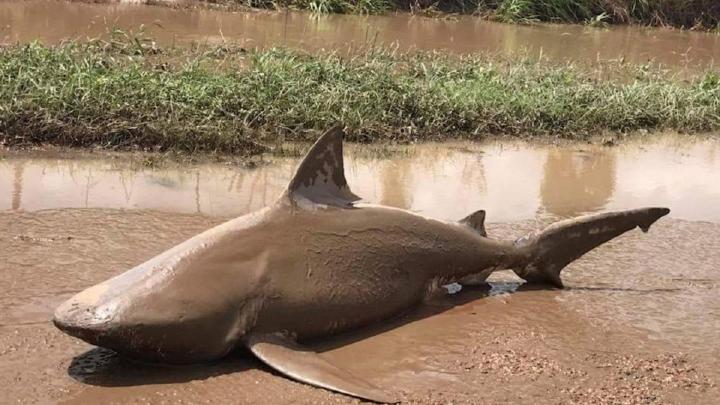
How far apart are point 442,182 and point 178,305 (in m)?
4.49

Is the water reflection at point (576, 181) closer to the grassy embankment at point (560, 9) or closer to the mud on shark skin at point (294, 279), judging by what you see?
the mud on shark skin at point (294, 279)

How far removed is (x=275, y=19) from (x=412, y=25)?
291 cm

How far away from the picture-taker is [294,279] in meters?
4.66

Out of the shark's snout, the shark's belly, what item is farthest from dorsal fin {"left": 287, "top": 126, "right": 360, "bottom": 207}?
the shark's snout

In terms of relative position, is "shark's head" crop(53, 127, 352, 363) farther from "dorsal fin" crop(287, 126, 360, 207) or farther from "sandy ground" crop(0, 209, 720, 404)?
"sandy ground" crop(0, 209, 720, 404)

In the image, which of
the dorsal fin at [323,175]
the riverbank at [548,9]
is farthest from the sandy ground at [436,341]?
the riverbank at [548,9]

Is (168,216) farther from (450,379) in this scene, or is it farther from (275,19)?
(275,19)

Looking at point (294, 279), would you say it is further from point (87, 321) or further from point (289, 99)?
point (289, 99)

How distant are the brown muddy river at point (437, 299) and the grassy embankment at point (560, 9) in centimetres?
1063

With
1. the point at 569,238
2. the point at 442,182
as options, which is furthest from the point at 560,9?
the point at 569,238

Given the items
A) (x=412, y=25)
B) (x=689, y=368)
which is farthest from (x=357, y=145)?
(x=412, y=25)

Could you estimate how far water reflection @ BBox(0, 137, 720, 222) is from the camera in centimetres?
707

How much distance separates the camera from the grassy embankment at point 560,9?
1936 centimetres

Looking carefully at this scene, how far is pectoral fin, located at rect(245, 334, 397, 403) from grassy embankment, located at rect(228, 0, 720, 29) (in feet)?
48.5
